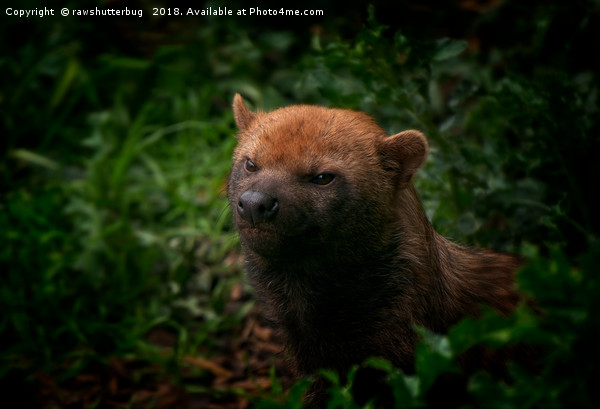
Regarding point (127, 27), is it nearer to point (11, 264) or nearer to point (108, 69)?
point (108, 69)

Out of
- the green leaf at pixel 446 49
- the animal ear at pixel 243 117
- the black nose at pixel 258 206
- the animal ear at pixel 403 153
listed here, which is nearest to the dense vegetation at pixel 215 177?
the green leaf at pixel 446 49

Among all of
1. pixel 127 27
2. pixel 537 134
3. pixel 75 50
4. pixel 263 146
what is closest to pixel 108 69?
pixel 75 50

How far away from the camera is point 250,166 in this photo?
4117mm

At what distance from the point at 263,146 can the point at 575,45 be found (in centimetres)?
403

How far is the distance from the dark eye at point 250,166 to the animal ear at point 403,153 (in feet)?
2.63

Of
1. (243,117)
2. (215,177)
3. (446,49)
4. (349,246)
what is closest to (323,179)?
(349,246)

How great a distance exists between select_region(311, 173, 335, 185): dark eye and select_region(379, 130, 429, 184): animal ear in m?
0.44

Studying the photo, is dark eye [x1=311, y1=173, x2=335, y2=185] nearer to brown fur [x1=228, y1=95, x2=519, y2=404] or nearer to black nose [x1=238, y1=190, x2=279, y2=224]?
brown fur [x1=228, y1=95, x2=519, y2=404]

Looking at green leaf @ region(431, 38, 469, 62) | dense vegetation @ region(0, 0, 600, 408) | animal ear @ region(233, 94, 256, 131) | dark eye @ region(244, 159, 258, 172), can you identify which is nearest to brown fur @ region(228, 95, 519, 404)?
dark eye @ region(244, 159, 258, 172)

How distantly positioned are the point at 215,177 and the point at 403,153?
3202mm

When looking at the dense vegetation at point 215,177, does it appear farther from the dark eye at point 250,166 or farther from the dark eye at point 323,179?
the dark eye at point 323,179

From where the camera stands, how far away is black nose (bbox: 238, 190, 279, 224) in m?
3.66

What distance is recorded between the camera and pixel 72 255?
607 centimetres

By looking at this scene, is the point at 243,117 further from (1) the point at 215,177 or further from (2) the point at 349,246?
(1) the point at 215,177
